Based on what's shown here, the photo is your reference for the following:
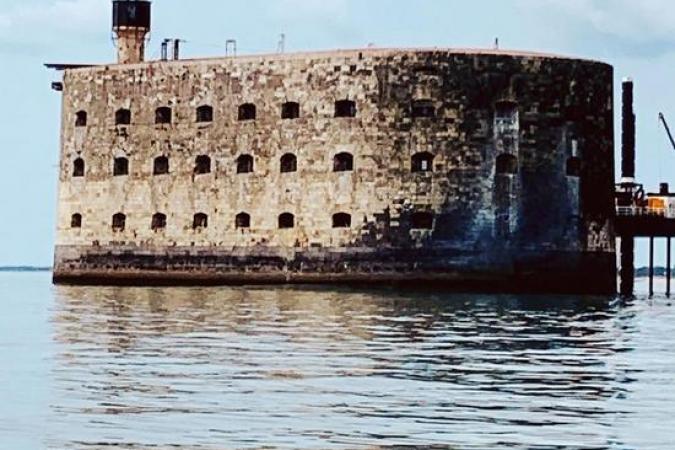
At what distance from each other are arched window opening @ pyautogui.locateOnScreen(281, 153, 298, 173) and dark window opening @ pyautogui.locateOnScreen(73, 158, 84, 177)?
742cm

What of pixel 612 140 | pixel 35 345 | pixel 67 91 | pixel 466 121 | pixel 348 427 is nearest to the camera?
pixel 348 427

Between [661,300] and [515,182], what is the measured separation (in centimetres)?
437

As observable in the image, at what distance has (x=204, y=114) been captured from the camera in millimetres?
45844

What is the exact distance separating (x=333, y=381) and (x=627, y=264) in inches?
1280

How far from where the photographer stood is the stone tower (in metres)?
49.8

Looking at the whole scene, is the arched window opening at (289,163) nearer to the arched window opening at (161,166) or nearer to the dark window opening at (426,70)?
the dark window opening at (426,70)

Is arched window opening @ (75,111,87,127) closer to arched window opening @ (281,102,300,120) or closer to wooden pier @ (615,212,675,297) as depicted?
arched window opening @ (281,102,300,120)

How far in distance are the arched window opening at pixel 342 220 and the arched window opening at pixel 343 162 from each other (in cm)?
106

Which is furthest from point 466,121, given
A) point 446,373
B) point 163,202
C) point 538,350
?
point 446,373

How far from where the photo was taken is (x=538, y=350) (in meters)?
20.7

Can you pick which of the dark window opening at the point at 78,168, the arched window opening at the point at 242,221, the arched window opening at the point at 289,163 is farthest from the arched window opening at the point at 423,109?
the dark window opening at the point at 78,168

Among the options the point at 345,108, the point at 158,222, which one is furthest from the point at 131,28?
the point at 345,108

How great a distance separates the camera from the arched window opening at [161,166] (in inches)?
1843

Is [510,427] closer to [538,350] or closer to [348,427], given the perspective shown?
[348,427]
